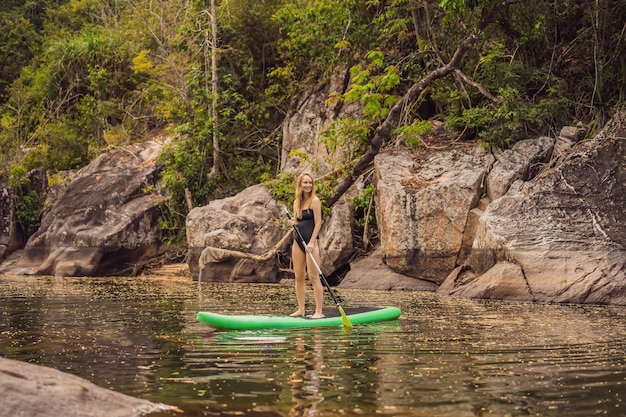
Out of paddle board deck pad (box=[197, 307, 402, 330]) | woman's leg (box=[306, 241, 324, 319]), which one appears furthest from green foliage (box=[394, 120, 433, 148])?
paddle board deck pad (box=[197, 307, 402, 330])

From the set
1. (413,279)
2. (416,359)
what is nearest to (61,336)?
(416,359)

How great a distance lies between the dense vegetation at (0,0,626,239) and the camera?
693 inches

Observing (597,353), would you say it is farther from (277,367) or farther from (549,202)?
(549,202)

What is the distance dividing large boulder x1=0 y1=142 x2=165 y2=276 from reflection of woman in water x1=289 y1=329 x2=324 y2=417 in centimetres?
1405

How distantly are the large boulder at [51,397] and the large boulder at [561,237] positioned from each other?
9455 millimetres

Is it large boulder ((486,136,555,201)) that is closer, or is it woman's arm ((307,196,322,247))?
woman's arm ((307,196,322,247))

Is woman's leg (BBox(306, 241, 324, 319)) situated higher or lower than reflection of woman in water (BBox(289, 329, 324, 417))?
higher

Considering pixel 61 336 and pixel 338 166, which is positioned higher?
pixel 338 166

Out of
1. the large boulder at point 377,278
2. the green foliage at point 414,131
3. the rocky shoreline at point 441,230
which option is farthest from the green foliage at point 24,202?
the green foliage at point 414,131

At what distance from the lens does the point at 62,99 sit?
97.2 ft

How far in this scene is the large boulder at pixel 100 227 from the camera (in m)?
21.3

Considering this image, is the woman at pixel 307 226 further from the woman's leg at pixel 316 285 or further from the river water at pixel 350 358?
the river water at pixel 350 358

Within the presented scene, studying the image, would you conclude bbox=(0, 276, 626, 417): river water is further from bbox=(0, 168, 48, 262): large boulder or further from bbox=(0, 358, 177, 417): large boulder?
bbox=(0, 168, 48, 262): large boulder

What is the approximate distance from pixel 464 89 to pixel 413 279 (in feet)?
14.9
